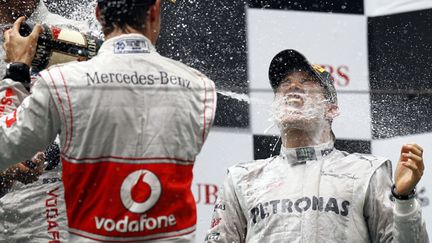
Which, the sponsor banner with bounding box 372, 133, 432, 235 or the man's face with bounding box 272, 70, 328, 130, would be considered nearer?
the man's face with bounding box 272, 70, 328, 130

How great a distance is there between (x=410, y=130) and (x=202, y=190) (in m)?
0.83

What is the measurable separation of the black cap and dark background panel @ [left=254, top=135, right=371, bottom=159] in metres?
0.72

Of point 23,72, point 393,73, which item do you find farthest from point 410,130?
point 23,72

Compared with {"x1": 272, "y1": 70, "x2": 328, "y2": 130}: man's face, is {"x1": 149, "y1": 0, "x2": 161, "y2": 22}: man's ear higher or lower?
higher

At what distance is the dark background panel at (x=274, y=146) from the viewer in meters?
4.43

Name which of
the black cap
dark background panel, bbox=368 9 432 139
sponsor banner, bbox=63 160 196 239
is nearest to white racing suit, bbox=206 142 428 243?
the black cap

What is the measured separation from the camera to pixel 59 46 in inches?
128

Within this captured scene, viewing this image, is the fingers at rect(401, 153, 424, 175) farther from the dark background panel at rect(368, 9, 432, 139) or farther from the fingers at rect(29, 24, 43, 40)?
the dark background panel at rect(368, 9, 432, 139)

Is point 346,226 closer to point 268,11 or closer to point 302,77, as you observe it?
point 302,77

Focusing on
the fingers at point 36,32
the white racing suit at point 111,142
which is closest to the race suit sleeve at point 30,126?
the white racing suit at point 111,142

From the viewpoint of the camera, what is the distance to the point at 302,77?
12.0 ft

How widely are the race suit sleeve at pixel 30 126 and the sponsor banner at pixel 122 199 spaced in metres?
0.09

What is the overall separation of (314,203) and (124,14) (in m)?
0.86

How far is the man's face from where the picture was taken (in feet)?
11.6
